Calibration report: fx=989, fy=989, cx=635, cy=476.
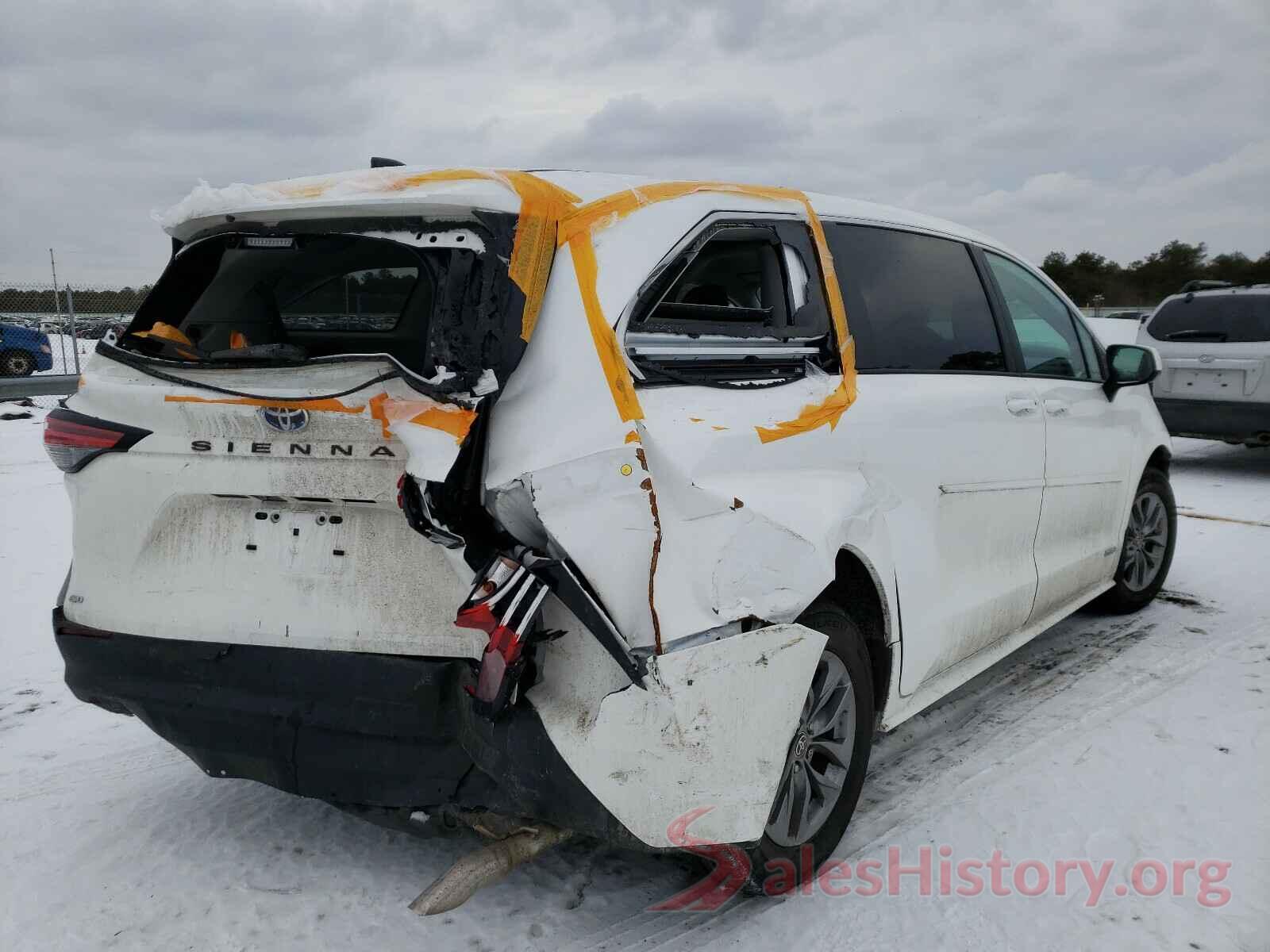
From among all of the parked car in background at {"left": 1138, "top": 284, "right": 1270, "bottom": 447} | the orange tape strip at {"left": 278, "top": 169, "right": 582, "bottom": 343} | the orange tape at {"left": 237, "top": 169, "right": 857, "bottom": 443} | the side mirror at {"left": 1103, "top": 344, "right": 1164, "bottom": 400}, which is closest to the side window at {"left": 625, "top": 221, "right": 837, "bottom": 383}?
the orange tape at {"left": 237, "top": 169, "right": 857, "bottom": 443}

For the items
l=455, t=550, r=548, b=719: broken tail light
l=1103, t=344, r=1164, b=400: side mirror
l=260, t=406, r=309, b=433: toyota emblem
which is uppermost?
l=260, t=406, r=309, b=433: toyota emblem

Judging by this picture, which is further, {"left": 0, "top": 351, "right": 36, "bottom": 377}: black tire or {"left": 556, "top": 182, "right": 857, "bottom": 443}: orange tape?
{"left": 0, "top": 351, "right": 36, "bottom": 377}: black tire

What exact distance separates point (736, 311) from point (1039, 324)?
2.03m

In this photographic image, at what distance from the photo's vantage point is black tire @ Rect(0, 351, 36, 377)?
16922 mm

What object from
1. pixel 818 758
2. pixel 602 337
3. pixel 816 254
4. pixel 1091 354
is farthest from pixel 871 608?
pixel 1091 354

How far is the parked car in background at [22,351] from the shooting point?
16.9 m

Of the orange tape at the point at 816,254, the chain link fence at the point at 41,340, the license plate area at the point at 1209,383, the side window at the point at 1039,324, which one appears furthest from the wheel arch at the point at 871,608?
the chain link fence at the point at 41,340

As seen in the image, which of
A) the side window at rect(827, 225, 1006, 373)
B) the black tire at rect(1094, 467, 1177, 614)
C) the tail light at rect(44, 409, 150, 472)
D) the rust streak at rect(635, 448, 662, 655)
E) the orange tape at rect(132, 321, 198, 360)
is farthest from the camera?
the black tire at rect(1094, 467, 1177, 614)

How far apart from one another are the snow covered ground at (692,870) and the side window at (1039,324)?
1.32 m

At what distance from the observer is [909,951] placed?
2412mm

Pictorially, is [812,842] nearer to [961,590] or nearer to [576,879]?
[576,879]

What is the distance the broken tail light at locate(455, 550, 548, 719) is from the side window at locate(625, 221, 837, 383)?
1.79ft

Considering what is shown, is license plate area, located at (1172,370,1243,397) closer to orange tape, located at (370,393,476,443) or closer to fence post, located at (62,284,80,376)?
orange tape, located at (370,393,476,443)

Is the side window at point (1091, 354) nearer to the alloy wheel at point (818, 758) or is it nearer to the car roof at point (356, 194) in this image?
the alloy wheel at point (818, 758)
